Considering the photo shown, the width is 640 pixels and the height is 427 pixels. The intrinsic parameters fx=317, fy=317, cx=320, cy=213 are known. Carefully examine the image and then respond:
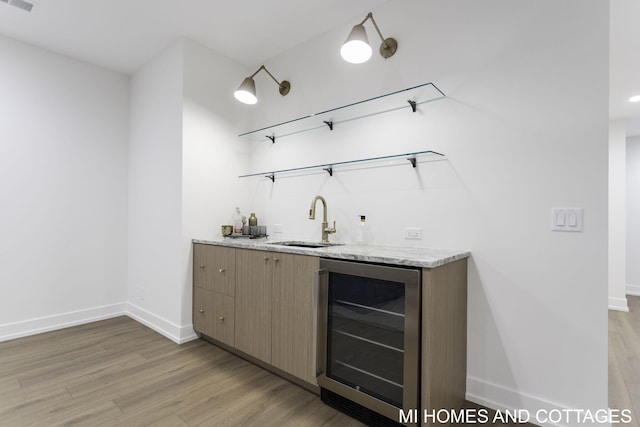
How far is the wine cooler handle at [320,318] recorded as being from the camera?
1829 millimetres

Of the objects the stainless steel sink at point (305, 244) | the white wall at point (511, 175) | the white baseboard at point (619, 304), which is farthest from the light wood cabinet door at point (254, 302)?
the white baseboard at point (619, 304)

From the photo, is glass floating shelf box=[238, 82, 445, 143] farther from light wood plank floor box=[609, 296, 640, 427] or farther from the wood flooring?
light wood plank floor box=[609, 296, 640, 427]

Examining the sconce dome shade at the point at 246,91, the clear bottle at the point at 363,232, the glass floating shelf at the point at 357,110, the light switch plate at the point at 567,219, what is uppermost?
the sconce dome shade at the point at 246,91

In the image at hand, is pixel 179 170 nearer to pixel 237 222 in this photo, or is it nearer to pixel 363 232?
pixel 237 222

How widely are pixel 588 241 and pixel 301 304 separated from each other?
1.56 metres

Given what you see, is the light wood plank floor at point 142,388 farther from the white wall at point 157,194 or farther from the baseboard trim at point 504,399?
the baseboard trim at point 504,399

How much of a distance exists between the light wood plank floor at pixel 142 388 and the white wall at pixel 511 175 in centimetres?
105

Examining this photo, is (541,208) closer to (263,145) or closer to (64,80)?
(263,145)

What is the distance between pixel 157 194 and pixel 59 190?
0.97 m

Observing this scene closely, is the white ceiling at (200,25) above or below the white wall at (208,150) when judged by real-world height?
above

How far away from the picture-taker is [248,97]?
2723 millimetres

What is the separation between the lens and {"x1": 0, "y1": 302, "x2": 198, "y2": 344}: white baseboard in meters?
2.78

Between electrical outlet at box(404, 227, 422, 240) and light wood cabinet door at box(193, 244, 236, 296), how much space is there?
4.22 ft

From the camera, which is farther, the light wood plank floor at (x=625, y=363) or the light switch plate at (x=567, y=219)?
the light wood plank floor at (x=625, y=363)
